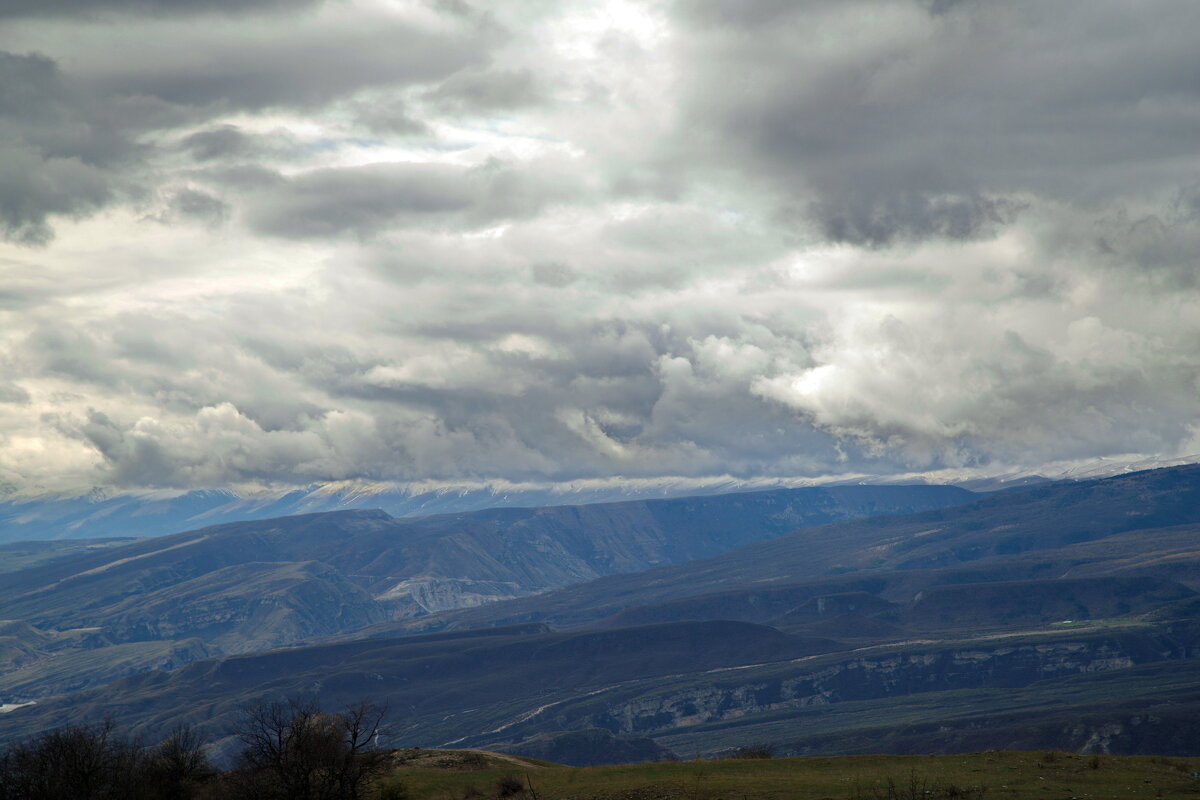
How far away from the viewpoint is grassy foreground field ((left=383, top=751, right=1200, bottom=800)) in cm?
7381

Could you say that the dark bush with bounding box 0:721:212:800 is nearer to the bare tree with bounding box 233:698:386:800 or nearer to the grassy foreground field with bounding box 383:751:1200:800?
the bare tree with bounding box 233:698:386:800

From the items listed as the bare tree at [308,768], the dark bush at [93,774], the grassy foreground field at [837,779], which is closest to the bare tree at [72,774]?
the dark bush at [93,774]

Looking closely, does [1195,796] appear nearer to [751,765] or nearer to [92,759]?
[751,765]

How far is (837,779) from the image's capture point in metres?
84.1

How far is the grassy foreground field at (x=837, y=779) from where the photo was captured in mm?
73812

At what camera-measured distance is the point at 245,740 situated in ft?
364

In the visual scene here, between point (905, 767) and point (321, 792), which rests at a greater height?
point (321, 792)

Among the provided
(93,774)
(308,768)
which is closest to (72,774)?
(93,774)

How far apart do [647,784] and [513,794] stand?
38.6ft

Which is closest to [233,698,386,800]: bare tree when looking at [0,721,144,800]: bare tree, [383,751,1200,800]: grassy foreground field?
[383,751,1200,800]: grassy foreground field

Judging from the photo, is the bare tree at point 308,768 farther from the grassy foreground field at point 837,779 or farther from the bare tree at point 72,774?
the bare tree at point 72,774

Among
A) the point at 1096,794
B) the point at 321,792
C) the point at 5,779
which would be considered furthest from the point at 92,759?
the point at 1096,794

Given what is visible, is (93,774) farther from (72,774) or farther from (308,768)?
(308,768)

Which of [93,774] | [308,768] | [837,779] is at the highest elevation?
[308,768]
